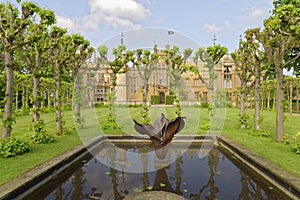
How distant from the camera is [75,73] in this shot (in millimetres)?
10367

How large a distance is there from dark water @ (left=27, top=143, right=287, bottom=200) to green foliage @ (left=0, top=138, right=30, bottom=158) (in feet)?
6.01

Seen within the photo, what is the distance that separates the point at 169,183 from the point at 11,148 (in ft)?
14.7

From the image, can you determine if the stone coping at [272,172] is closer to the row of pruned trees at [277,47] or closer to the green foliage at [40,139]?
the row of pruned trees at [277,47]

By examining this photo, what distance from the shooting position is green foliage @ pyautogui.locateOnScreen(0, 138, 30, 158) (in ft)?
18.9

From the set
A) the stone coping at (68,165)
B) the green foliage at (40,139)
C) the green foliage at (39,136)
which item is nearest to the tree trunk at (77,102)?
the green foliage at (39,136)

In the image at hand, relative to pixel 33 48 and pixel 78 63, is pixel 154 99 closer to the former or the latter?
pixel 78 63

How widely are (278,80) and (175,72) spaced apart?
5585 mm

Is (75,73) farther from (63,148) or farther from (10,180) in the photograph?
(10,180)

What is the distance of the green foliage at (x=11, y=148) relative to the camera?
18.9 ft

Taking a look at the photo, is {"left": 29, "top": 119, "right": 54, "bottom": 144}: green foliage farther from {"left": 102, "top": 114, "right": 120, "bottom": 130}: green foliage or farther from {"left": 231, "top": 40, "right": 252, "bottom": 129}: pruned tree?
{"left": 231, "top": 40, "right": 252, "bottom": 129}: pruned tree

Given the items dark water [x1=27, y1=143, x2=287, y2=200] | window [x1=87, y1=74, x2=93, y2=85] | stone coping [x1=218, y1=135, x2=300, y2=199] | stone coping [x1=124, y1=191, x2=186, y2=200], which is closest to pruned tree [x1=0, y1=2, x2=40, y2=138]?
dark water [x1=27, y1=143, x2=287, y2=200]

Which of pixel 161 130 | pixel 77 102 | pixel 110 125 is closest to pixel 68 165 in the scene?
pixel 161 130

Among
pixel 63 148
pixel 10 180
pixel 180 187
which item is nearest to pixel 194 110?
pixel 63 148

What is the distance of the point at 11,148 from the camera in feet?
19.3
